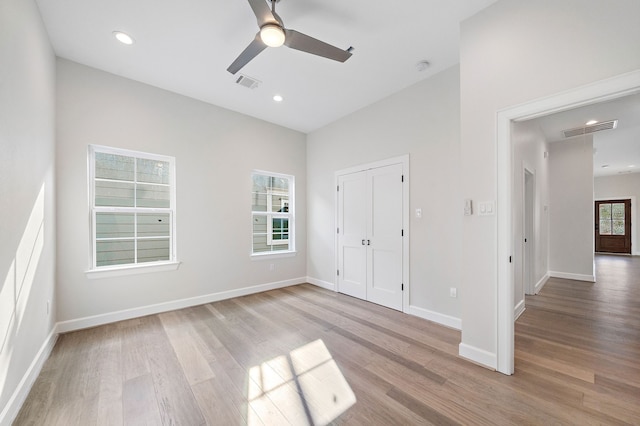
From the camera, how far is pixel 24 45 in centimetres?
193

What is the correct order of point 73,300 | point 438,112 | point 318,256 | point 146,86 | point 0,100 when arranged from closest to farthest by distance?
point 0,100 → point 73,300 → point 438,112 → point 146,86 → point 318,256

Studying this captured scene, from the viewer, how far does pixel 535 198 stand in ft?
14.0

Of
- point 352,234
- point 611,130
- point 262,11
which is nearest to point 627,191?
point 611,130

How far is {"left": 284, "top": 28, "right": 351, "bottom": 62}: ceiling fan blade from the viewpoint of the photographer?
1.98 meters

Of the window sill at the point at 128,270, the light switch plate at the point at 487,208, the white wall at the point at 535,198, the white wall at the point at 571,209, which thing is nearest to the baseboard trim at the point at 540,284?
the white wall at the point at 535,198

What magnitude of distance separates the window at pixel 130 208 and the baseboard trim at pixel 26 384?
3.12ft

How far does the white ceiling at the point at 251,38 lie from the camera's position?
7.32 feet

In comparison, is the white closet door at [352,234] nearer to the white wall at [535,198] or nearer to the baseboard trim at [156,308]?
the baseboard trim at [156,308]

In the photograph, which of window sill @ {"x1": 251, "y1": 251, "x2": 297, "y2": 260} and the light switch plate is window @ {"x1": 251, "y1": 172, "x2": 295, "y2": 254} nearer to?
window sill @ {"x1": 251, "y1": 251, "x2": 297, "y2": 260}

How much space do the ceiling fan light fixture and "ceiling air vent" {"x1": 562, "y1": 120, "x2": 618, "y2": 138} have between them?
18.0ft

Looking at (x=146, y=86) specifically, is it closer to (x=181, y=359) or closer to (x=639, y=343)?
(x=181, y=359)

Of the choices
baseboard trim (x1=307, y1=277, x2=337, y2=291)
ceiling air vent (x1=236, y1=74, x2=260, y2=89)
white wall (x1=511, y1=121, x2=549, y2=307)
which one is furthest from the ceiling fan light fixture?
baseboard trim (x1=307, y1=277, x2=337, y2=291)

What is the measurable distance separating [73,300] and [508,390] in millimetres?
4535

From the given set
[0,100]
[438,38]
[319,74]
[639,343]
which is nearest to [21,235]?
[0,100]
